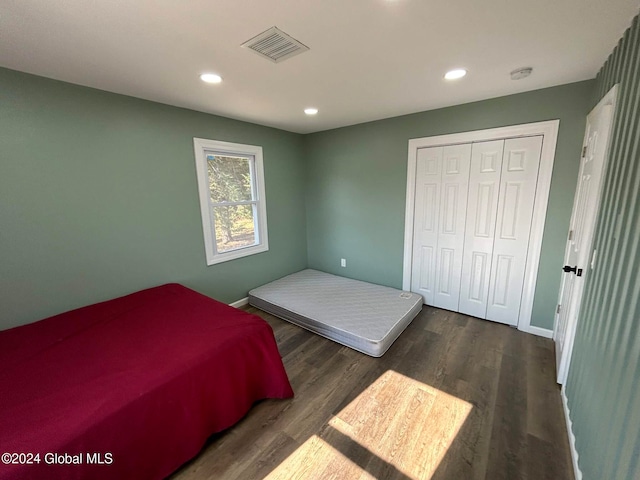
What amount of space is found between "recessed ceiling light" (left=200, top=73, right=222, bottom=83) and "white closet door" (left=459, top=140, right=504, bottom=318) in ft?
8.34

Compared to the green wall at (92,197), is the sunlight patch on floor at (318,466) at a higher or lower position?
lower

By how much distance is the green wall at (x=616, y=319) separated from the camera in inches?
36.0

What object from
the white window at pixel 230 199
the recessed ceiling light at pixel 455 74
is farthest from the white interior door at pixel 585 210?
the white window at pixel 230 199

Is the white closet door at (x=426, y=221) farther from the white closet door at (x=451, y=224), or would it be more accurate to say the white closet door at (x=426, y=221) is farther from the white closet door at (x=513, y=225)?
the white closet door at (x=513, y=225)

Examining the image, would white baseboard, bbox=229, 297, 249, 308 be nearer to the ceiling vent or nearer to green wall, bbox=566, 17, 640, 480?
the ceiling vent

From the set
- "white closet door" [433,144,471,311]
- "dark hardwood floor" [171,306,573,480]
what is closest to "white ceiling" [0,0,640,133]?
"white closet door" [433,144,471,311]

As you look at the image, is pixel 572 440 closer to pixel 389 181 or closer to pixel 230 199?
pixel 389 181

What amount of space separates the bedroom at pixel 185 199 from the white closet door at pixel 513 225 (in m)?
0.17

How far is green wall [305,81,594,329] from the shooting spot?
88.8 inches

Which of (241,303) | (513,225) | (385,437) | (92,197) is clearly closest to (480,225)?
(513,225)

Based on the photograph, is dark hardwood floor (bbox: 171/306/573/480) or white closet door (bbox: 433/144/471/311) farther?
white closet door (bbox: 433/144/471/311)

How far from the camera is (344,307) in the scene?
294cm

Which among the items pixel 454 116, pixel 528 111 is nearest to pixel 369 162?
pixel 454 116

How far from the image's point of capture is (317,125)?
3439mm
